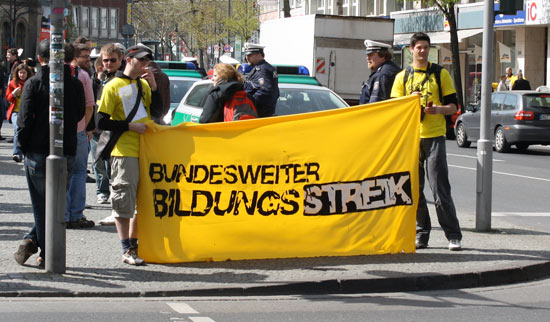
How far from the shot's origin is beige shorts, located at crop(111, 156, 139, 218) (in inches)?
321

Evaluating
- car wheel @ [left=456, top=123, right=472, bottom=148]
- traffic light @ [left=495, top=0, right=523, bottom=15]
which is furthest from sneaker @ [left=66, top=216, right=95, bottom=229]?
car wheel @ [left=456, top=123, right=472, bottom=148]

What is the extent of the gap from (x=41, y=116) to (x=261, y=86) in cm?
369

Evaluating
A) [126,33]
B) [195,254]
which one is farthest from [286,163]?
[126,33]

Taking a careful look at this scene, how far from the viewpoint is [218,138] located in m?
8.45

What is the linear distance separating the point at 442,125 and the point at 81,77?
140 inches

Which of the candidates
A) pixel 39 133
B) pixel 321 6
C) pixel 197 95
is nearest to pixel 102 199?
pixel 197 95

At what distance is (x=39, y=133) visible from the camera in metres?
8.08

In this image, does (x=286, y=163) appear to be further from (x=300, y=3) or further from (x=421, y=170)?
(x=300, y=3)

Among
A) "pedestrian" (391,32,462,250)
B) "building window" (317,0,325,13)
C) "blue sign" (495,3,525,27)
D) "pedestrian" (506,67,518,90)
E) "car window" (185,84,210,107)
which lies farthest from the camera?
"building window" (317,0,325,13)

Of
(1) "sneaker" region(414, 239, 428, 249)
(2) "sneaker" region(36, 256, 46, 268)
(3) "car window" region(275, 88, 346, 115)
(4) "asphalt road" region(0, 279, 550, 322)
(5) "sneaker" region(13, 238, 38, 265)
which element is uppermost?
(3) "car window" region(275, 88, 346, 115)

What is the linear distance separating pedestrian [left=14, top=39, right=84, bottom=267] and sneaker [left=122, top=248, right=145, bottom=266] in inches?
26.1

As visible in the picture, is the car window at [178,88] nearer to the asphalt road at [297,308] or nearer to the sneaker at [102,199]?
the sneaker at [102,199]

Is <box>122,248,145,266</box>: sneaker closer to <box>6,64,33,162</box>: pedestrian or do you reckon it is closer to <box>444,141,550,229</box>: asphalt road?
<box>444,141,550,229</box>: asphalt road

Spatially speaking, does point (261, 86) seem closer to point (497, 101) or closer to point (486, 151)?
point (486, 151)
